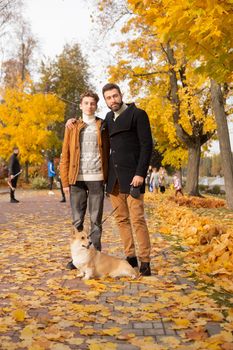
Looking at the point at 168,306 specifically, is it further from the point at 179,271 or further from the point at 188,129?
the point at 188,129

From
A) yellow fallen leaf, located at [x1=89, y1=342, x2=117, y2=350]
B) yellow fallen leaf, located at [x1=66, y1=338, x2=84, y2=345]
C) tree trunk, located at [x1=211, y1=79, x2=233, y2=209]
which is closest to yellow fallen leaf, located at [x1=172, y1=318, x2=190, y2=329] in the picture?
yellow fallen leaf, located at [x1=89, y1=342, x2=117, y2=350]

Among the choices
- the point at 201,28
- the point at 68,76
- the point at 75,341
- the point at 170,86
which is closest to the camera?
the point at 75,341

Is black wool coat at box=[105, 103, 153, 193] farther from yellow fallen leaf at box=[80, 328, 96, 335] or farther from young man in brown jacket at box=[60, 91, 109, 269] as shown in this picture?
yellow fallen leaf at box=[80, 328, 96, 335]

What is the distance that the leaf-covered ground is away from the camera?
3430 mm

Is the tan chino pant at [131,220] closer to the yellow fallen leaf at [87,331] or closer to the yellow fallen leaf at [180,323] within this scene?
the yellow fallen leaf at [180,323]

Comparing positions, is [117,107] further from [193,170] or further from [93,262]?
[193,170]

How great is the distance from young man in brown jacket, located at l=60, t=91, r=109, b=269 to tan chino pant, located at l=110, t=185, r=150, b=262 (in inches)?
12.8

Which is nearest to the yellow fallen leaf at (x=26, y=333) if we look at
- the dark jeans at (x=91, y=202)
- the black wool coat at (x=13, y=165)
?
the dark jeans at (x=91, y=202)

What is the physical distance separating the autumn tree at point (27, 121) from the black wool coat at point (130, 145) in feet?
89.5

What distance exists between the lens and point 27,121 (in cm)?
3269

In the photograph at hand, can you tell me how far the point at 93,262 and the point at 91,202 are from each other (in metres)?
0.91

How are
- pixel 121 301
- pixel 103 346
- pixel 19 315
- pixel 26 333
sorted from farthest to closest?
pixel 121 301 → pixel 19 315 → pixel 26 333 → pixel 103 346

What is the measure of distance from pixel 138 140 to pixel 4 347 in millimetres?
2922

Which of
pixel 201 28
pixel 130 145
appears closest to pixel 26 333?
pixel 130 145
